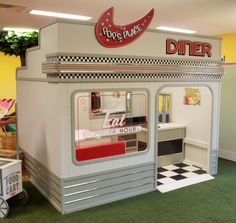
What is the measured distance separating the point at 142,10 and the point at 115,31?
2.10 m

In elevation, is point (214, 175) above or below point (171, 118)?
below

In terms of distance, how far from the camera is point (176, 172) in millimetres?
5773

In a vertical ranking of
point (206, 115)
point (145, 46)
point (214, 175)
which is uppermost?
point (145, 46)

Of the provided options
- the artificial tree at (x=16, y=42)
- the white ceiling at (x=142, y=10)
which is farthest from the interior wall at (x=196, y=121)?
the artificial tree at (x=16, y=42)

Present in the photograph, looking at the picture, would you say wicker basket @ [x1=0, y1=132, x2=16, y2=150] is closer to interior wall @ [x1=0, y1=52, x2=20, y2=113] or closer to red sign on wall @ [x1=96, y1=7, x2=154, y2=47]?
red sign on wall @ [x1=96, y1=7, x2=154, y2=47]

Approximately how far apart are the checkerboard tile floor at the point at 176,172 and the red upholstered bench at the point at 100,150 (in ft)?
3.85

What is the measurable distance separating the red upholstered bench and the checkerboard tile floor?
117 centimetres

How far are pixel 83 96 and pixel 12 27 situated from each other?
5024 mm

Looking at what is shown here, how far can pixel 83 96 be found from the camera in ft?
14.0

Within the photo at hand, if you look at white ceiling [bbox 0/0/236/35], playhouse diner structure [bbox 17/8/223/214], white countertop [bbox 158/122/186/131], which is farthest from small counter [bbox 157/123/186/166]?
white ceiling [bbox 0/0/236/35]

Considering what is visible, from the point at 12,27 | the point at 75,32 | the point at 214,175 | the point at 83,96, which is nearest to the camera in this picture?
the point at 75,32

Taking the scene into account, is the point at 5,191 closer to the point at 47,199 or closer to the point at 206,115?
the point at 47,199

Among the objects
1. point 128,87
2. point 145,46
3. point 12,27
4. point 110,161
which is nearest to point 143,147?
point 110,161

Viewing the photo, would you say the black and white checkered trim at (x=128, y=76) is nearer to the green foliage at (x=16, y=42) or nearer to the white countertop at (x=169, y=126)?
the white countertop at (x=169, y=126)
